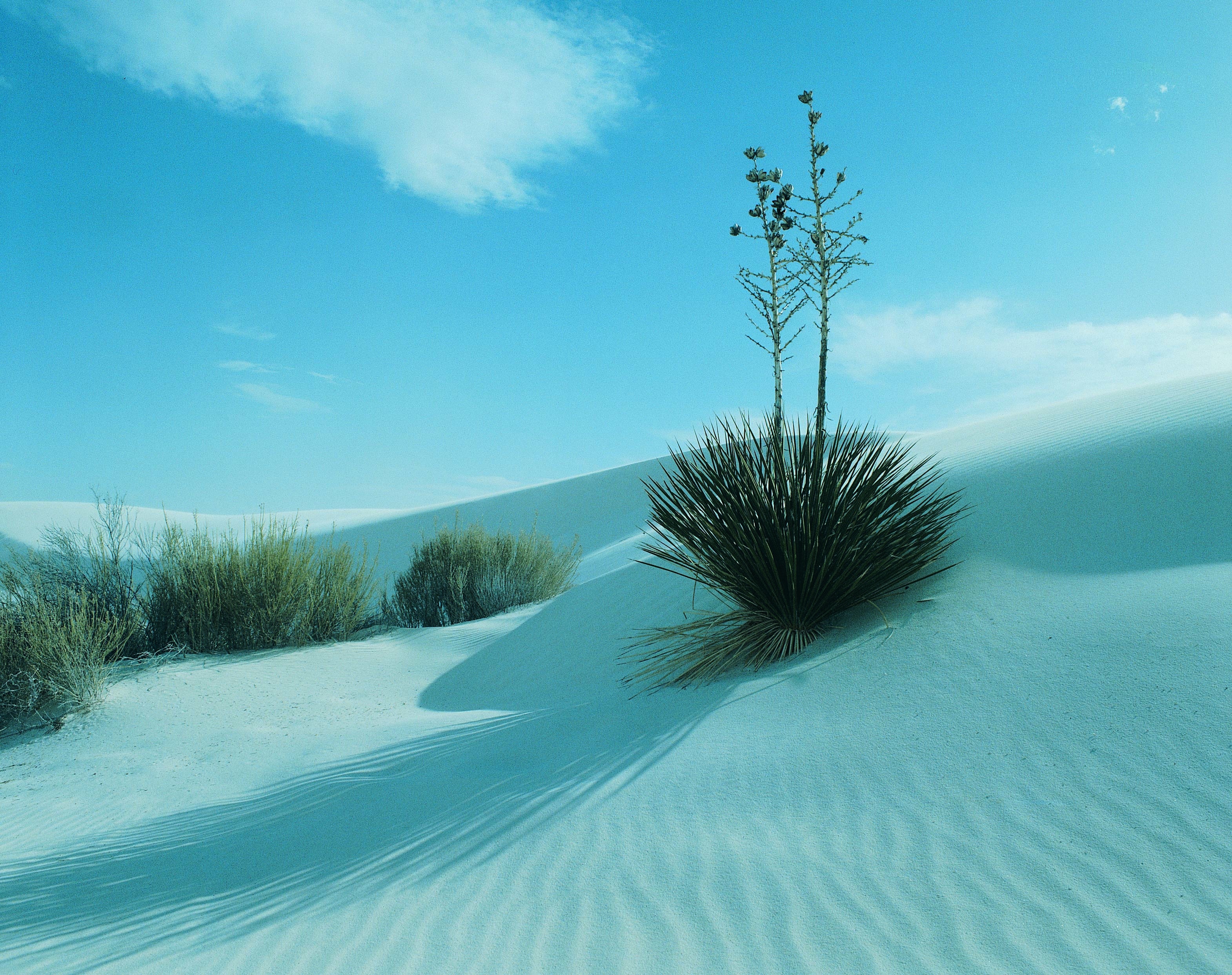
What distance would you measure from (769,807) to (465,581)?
321 inches

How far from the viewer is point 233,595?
26.5 feet

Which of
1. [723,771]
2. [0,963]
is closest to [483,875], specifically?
[723,771]

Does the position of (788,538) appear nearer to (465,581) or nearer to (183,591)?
(183,591)

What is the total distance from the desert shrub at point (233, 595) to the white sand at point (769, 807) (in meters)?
1.82

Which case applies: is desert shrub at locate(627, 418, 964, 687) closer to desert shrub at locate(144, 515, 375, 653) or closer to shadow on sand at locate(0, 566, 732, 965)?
shadow on sand at locate(0, 566, 732, 965)

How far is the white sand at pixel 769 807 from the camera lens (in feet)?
8.07

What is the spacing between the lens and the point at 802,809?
3.10m

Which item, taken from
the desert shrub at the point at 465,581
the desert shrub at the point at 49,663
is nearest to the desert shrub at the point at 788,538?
the desert shrub at the point at 49,663

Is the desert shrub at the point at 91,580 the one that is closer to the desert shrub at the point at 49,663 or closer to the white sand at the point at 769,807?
the desert shrub at the point at 49,663

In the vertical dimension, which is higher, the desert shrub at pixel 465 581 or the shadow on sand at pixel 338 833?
the desert shrub at pixel 465 581

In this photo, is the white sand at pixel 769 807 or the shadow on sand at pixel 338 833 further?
the shadow on sand at pixel 338 833

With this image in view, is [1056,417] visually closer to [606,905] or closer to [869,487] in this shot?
[869,487]

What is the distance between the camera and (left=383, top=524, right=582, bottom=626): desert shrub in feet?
35.7

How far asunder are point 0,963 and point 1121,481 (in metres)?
6.91
